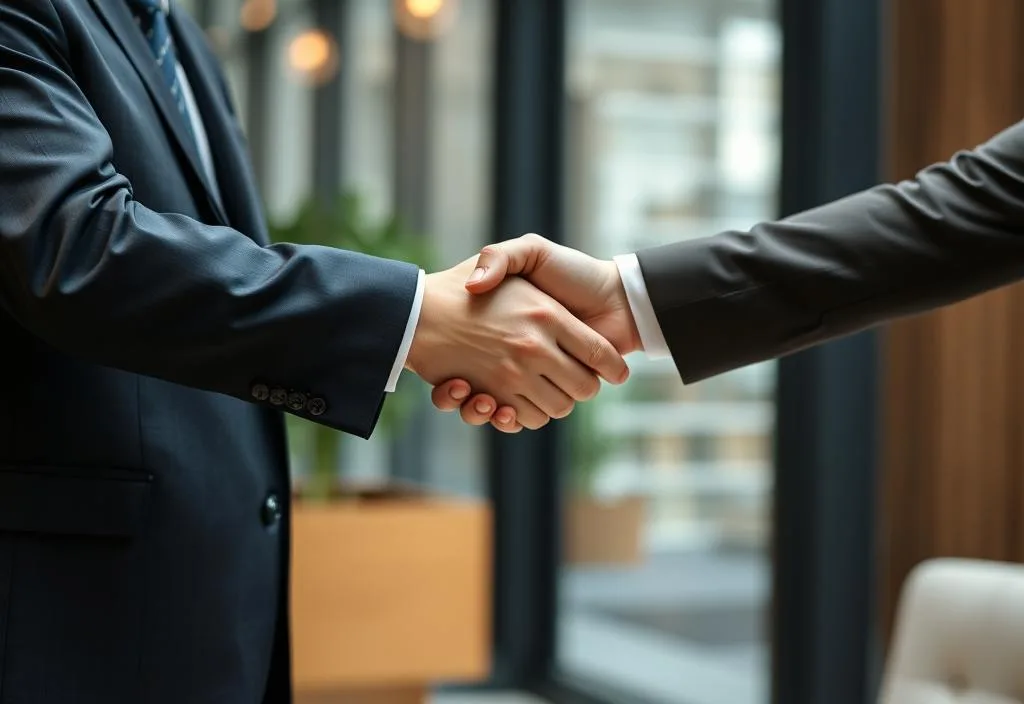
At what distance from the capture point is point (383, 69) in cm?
468

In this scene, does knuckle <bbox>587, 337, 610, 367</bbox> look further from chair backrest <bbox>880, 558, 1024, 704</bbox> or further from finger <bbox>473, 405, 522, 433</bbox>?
chair backrest <bbox>880, 558, 1024, 704</bbox>

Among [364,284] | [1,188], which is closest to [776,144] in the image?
[364,284]

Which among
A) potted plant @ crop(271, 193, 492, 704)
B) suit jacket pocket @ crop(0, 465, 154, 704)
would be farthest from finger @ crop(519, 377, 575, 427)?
potted plant @ crop(271, 193, 492, 704)

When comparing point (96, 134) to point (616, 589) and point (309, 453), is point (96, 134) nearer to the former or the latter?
point (309, 453)

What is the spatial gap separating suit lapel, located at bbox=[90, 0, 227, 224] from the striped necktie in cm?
6

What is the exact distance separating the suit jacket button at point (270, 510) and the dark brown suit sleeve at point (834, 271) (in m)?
0.51

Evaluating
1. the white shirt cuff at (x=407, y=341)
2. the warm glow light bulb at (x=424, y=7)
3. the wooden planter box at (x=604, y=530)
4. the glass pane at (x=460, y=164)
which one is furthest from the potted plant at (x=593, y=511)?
the white shirt cuff at (x=407, y=341)

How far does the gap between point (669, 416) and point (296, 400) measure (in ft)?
7.17

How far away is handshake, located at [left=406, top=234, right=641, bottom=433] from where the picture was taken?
4.99 ft

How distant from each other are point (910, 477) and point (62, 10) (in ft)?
5.70

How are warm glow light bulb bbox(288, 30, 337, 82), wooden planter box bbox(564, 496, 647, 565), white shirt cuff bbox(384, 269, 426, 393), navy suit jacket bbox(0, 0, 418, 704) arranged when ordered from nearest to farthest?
1. navy suit jacket bbox(0, 0, 418, 704)
2. white shirt cuff bbox(384, 269, 426, 393)
3. wooden planter box bbox(564, 496, 647, 565)
4. warm glow light bulb bbox(288, 30, 337, 82)

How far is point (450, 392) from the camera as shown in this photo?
61.5 inches

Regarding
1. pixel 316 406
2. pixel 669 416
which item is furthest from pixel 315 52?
pixel 316 406

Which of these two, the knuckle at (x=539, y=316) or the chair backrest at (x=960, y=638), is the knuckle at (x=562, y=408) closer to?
the knuckle at (x=539, y=316)
